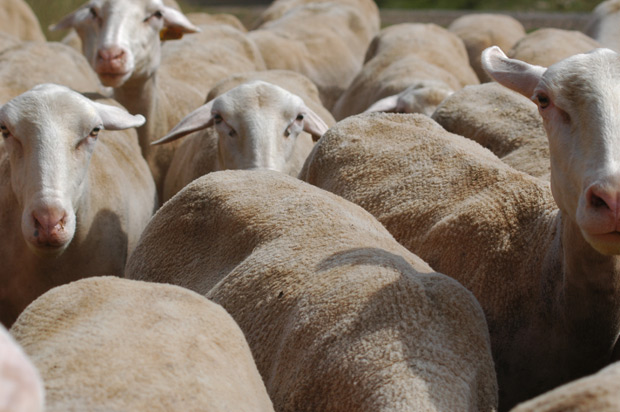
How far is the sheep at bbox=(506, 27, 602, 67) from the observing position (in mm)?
7801

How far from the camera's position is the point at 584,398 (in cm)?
183

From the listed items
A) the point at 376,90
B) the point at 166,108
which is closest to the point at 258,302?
the point at 166,108

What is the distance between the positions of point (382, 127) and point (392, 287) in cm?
175

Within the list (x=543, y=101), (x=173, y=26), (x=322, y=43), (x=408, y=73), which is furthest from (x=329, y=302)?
(x=322, y=43)

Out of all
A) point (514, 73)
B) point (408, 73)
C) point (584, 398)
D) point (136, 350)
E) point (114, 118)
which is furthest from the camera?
point (408, 73)

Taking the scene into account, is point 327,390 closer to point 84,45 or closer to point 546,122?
point 546,122

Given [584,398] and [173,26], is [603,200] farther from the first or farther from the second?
[173,26]

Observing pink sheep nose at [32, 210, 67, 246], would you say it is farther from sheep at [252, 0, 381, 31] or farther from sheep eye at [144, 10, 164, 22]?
sheep at [252, 0, 381, 31]

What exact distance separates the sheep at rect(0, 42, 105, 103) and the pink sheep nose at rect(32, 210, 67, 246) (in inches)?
59.6

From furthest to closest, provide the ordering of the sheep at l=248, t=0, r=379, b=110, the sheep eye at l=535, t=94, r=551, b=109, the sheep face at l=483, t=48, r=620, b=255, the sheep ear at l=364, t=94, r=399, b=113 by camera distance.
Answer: the sheep at l=248, t=0, r=379, b=110 → the sheep ear at l=364, t=94, r=399, b=113 → the sheep eye at l=535, t=94, r=551, b=109 → the sheep face at l=483, t=48, r=620, b=255

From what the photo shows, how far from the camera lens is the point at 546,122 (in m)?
3.20

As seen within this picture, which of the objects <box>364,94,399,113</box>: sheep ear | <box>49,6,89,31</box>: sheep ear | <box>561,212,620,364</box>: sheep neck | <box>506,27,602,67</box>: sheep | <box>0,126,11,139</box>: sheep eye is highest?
<box>561,212,620,364</box>: sheep neck

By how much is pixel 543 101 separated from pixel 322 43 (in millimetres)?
7845

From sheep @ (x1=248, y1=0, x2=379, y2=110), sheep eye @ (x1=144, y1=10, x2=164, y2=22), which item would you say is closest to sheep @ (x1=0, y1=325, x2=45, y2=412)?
sheep eye @ (x1=144, y1=10, x2=164, y2=22)
